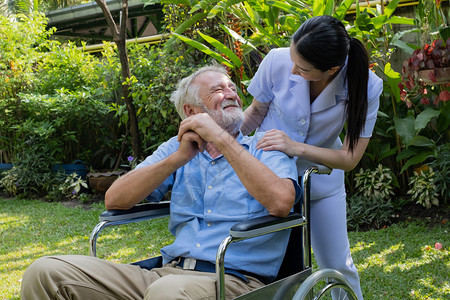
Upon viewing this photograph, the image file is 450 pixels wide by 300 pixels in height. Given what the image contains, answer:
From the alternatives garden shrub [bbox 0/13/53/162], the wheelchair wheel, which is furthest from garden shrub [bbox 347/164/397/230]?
garden shrub [bbox 0/13/53/162]

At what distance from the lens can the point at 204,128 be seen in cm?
190

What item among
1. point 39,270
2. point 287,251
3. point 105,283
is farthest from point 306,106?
point 39,270

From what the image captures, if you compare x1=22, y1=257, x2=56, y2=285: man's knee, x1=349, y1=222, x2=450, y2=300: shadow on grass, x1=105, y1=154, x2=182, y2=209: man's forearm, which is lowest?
x1=349, y1=222, x2=450, y2=300: shadow on grass

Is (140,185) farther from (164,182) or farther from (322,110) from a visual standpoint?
(322,110)

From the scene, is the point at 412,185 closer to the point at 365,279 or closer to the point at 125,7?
the point at 365,279

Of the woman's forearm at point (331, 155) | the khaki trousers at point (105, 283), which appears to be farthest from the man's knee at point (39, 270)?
the woman's forearm at point (331, 155)

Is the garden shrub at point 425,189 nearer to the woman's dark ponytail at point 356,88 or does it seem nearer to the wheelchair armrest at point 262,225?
the woman's dark ponytail at point 356,88

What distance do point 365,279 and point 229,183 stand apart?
143cm

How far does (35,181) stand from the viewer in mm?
6293

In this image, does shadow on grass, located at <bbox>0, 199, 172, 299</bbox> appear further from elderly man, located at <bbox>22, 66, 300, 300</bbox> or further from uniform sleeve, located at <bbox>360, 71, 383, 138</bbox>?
uniform sleeve, located at <bbox>360, 71, 383, 138</bbox>

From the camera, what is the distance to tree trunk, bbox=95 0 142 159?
5.44 m

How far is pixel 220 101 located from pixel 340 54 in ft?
1.73

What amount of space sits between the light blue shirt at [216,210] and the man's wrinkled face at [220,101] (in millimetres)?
85

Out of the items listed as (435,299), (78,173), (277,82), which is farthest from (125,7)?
(435,299)
